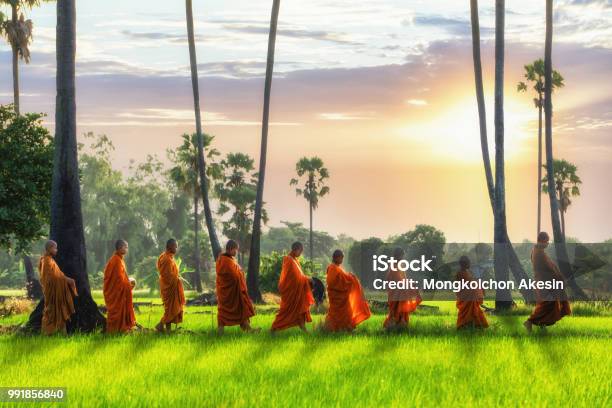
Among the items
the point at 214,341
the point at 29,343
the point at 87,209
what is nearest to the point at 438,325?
the point at 214,341

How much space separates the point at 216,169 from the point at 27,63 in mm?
23377

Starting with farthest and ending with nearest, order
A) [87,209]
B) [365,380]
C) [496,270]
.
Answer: [87,209] < [496,270] < [365,380]

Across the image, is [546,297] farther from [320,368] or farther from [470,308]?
[320,368]

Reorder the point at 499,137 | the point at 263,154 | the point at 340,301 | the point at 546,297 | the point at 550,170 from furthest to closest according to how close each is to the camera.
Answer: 1. the point at 550,170
2. the point at 263,154
3. the point at 499,137
4. the point at 546,297
5. the point at 340,301

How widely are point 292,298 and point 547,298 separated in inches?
216

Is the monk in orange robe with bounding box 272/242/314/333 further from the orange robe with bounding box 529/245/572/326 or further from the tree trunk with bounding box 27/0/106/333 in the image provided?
the orange robe with bounding box 529/245/572/326

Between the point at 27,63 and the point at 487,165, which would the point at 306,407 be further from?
the point at 27,63

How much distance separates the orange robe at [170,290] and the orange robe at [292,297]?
2323mm

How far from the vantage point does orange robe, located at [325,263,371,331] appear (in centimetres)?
2047

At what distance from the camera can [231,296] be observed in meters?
20.5

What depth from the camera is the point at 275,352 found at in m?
16.4

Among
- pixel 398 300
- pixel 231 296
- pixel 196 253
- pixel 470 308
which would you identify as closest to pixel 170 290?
pixel 231 296

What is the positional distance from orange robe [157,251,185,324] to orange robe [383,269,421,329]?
458 cm

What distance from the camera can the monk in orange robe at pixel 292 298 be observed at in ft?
66.6
